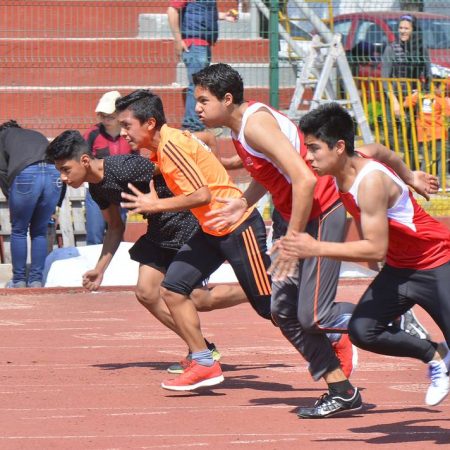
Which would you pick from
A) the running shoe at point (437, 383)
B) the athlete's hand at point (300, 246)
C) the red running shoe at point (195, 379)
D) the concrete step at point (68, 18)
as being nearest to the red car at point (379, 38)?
the concrete step at point (68, 18)

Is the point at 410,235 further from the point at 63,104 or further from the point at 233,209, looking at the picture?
the point at 63,104

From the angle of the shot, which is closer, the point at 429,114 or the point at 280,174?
the point at 280,174

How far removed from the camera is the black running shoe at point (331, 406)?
6.62 metres

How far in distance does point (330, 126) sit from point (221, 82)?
39.6 inches

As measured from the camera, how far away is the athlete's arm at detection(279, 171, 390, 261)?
565cm

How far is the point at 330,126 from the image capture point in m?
6.09

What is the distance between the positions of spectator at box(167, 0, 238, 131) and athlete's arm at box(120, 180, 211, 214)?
6143mm

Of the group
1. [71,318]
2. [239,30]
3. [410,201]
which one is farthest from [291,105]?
[410,201]

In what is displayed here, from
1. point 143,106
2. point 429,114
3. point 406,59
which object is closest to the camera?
Answer: point 143,106

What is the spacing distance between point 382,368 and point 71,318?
134 inches

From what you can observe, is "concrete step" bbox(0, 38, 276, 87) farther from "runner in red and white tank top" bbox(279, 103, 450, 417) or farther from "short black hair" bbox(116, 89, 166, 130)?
"runner in red and white tank top" bbox(279, 103, 450, 417)

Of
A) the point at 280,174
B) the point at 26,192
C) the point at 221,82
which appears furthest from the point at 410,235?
the point at 26,192

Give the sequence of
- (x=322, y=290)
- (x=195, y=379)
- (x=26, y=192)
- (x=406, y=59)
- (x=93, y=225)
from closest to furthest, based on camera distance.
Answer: (x=322, y=290)
(x=195, y=379)
(x=26, y=192)
(x=93, y=225)
(x=406, y=59)

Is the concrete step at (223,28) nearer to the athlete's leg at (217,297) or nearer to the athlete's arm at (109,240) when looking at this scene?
the athlete's arm at (109,240)
